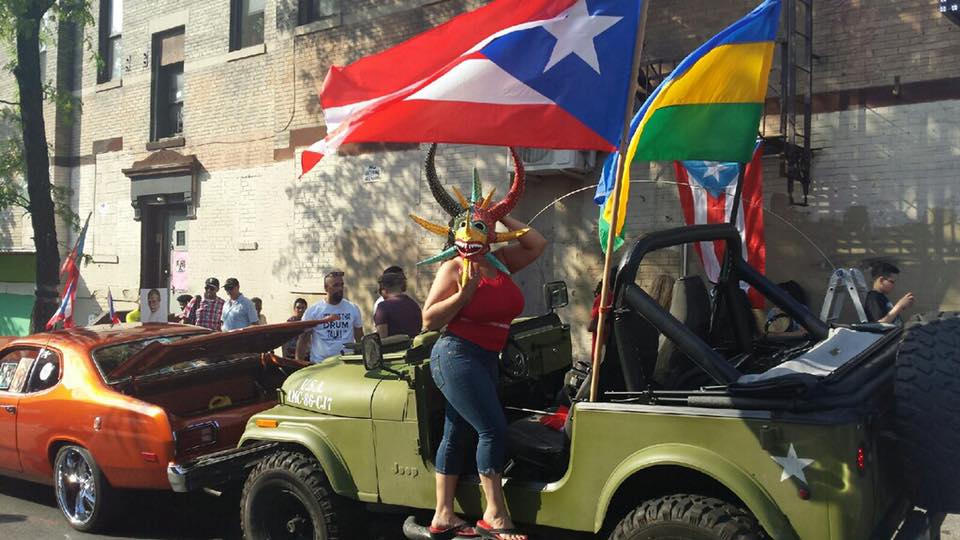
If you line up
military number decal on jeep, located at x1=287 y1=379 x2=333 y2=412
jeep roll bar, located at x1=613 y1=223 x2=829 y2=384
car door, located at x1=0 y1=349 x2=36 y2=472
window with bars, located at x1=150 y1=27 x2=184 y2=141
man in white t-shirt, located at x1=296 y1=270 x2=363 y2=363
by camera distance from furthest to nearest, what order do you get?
1. window with bars, located at x1=150 y1=27 x2=184 y2=141
2. man in white t-shirt, located at x1=296 y1=270 x2=363 y2=363
3. car door, located at x1=0 y1=349 x2=36 y2=472
4. military number decal on jeep, located at x1=287 y1=379 x2=333 y2=412
5. jeep roll bar, located at x1=613 y1=223 x2=829 y2=384

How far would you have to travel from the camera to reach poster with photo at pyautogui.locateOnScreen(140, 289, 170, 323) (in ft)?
39.3

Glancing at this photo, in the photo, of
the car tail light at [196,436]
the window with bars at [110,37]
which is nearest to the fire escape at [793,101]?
the car tail light at [196,436]

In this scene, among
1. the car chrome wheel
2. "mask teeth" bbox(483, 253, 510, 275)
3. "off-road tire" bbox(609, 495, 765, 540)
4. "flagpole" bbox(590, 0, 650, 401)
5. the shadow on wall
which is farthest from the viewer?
the shadow on wall

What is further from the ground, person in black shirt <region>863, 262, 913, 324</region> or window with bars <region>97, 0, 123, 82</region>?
window with bars <region>97, 0, 123, 82</region>

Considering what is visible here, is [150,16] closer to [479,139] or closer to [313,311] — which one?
[313,311]

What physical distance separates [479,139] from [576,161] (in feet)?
20.9

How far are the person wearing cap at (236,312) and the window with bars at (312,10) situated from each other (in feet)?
19.4

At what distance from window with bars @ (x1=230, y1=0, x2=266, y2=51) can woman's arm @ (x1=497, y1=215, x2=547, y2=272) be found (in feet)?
39.5

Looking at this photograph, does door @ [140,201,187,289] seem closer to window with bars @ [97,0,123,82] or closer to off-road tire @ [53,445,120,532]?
window with bars @ [97,0,123,82]

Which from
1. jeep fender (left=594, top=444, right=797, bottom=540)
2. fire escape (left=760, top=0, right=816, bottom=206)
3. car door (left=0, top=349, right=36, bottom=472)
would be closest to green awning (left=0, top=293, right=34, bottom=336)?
car door (left=0, top=349, right=36, bottom=472)

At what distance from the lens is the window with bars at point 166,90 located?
16.1 meters

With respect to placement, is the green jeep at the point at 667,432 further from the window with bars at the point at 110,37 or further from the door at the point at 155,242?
the window with bars at the point at 110,37

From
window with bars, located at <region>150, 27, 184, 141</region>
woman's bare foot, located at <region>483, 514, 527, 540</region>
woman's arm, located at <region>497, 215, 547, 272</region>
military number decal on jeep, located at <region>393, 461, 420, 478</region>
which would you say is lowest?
woman's bare foot, located at <region>483, 514, 527, 540</region>

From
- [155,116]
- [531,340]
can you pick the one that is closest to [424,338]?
[531,340]
